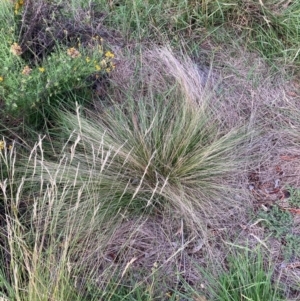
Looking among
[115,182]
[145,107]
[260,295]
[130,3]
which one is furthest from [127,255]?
[130,3]

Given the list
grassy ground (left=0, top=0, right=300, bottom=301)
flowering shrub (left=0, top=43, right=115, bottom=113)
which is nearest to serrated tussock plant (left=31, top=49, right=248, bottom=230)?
grassy ground (left=0, top=0, right=300, bottom=301)

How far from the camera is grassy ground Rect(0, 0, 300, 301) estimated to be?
1.84 metres

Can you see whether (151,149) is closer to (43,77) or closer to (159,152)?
(159,152)

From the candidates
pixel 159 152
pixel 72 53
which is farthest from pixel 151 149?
pixel 72 53

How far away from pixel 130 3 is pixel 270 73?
111 centimetres

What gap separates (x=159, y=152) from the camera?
2285mm

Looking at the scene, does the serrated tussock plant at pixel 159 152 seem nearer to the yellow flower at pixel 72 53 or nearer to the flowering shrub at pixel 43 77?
the flowering shrub at pixel 43 77

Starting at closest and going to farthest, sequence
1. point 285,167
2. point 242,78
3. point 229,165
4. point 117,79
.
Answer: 1. point 229,165
2. point 285,167
3. point 117,79
4. point 242,78

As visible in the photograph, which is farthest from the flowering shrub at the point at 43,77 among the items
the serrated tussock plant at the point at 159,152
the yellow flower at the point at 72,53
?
the serrated tussock plant at the point at 159,152

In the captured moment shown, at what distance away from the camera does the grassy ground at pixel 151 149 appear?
1.84m

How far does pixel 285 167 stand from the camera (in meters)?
2.44

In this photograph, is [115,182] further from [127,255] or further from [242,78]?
[242,78]

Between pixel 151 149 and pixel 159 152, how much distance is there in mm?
46

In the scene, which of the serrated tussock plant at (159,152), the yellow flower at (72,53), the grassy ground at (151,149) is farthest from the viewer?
the yellow flower at (72,53)
